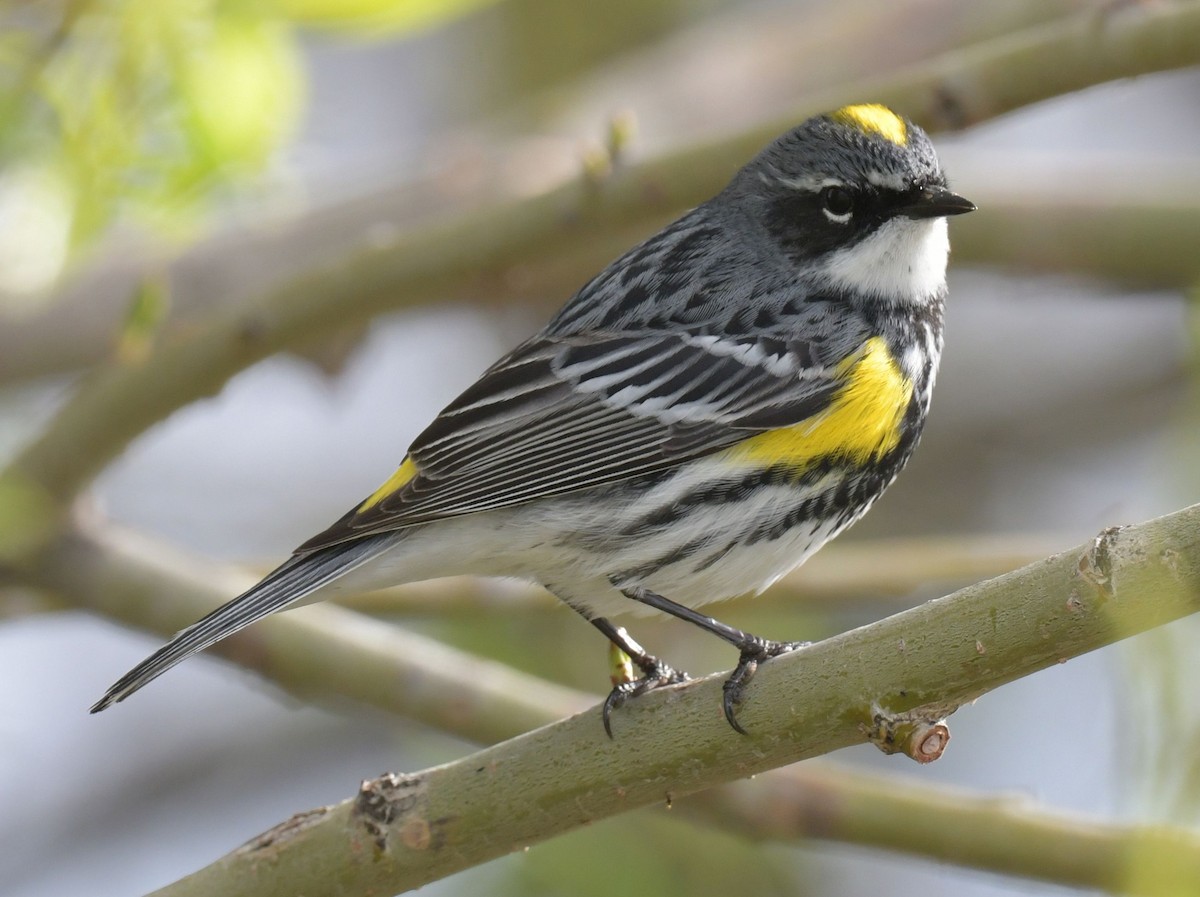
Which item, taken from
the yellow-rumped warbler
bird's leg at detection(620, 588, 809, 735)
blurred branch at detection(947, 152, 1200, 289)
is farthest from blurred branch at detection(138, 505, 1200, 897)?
blurred branch at detection(947, 152, 1200, 289)

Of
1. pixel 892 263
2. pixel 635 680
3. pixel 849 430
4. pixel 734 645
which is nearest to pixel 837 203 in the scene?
pixel 892 263

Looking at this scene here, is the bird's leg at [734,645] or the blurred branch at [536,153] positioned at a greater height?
the blurred branch at [536,153]

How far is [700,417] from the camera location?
13.3 feet

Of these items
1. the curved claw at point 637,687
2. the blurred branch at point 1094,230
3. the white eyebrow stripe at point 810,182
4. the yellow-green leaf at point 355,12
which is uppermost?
the blurred branch at point 1094,230

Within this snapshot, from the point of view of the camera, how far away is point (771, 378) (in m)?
4.08

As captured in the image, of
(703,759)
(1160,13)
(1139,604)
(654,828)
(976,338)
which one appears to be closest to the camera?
(1139,604)

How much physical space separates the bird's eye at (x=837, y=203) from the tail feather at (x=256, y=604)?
1540 millimetres

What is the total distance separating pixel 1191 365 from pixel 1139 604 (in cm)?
83

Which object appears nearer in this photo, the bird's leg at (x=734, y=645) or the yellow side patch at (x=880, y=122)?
the bird's leg at (x=734, y=645)

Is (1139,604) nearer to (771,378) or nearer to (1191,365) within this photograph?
(1191,365)

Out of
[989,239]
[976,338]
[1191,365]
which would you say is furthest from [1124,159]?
[1191,365]

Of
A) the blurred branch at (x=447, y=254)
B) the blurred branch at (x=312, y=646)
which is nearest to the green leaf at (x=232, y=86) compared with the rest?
the blurred branch at (x=447, y=254)

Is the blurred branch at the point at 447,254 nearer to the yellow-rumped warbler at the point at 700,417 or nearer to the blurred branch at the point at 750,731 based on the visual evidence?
the yellow-rumped warbler at the point at 700,417

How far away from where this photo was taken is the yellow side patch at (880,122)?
13.5ft
